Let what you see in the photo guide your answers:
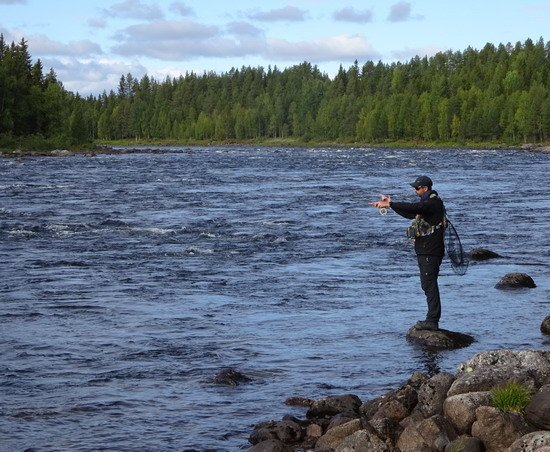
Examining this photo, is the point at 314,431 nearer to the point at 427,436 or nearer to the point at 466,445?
the point at 427,436

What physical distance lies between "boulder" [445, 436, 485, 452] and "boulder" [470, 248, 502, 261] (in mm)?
17293

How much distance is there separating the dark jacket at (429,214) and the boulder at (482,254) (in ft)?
34.6

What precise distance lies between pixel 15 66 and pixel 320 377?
132950 mm

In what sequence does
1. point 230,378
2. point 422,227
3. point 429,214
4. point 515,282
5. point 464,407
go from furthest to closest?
point 515,282, point 422,227, point 429,214, point 230,378, point 464,407

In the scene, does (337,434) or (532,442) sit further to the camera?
(337,434)

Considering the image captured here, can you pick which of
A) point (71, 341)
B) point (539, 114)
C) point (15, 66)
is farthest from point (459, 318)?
point (539, 114)

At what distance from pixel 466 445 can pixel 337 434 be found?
156 centimetres

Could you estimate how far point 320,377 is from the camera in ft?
47.0

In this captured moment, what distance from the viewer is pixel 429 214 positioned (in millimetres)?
16484

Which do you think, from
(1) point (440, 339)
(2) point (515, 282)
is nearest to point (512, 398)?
(1) point (440, 339)

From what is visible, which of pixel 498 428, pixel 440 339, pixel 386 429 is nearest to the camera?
pixel 498 428

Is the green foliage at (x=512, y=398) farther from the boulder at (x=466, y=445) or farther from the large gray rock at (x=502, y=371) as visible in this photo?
the boulder at (x=466, y=445)

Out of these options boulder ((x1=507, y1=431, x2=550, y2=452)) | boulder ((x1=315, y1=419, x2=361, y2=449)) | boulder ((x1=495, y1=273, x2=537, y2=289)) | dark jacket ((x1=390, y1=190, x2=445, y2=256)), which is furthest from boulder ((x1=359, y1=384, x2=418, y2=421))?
boulder ((x1=495, y1=273, x2=537, y2=289))

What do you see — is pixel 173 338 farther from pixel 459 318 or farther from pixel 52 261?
pixel 52 261
